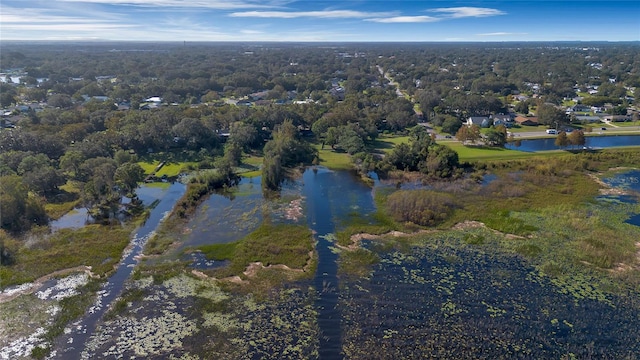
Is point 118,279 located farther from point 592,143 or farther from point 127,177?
point 592,143

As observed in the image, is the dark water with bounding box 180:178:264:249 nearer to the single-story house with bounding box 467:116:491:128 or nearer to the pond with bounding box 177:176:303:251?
the pond with bounding box 177:176:303:251

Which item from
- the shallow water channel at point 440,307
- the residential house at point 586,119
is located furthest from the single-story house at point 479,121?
the shallow water channel at point 440,307

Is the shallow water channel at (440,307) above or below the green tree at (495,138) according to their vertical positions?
below

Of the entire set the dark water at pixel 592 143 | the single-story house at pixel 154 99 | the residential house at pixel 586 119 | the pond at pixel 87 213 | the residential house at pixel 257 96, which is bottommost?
the pond at pixel 87 213

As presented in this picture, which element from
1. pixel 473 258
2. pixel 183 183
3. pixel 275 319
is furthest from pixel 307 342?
pixel 183 183

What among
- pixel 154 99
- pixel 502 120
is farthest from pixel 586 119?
pixel 154 99

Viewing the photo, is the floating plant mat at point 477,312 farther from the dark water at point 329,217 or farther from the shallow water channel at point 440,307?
the dark water at point 329,217

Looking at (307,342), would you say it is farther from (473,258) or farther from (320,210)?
(320,210)
